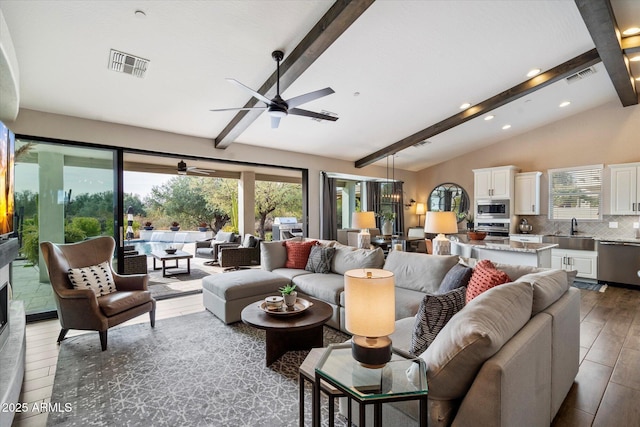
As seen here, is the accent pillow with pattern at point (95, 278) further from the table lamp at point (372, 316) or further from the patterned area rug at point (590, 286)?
the patterned area rug at point (590, 286)

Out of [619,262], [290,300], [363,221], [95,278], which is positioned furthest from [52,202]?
[619,262]

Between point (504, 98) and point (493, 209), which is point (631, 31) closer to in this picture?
point (504, 98)

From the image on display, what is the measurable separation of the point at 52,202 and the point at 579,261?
8.79 meters

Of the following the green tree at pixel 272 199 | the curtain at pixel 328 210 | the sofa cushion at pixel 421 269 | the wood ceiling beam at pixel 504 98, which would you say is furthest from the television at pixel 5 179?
the green tree at pixel 272 199

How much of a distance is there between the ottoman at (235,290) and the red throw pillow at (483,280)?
7.82 feet

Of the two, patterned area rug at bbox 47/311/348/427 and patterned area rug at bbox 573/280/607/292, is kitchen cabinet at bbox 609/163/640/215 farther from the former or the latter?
patterned area rug at bbox 47/311/348/427

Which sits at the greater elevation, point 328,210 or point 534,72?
point 534,72

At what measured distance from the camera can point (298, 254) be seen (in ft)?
14.7

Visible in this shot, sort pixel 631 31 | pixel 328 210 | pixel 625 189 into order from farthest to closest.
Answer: pixel 328 210 < pixel 625 189 < pixel 631 31

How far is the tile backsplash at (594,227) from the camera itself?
5.75 metres

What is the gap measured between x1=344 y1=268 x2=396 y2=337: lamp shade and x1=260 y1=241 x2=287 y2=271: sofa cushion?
125 inches

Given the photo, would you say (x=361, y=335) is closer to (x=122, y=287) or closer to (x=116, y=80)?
(x=122, y=287)

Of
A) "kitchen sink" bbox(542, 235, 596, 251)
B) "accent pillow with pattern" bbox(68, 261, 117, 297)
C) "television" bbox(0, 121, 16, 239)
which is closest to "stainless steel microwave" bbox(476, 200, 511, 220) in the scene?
"kitchen sink" bbox(542, 235, 596, 251)

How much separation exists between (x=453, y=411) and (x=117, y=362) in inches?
111
